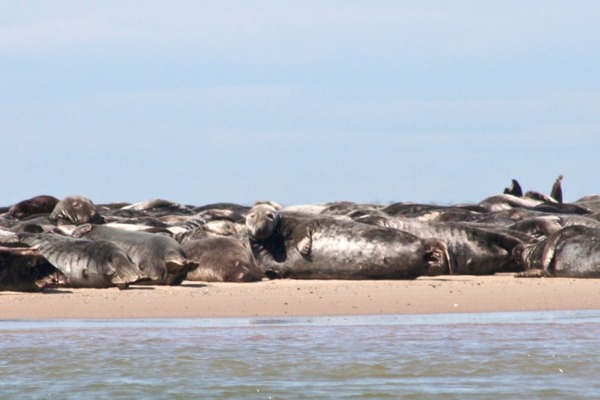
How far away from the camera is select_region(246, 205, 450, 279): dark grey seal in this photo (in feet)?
35.1

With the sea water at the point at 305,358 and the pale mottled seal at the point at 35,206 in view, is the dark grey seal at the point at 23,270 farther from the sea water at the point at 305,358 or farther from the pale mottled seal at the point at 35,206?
the pale mottled seal at the point at 35,206

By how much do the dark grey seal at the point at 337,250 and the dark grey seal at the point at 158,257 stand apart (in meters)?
1.30

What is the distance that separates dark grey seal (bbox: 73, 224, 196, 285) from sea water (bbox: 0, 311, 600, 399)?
7.78 ft

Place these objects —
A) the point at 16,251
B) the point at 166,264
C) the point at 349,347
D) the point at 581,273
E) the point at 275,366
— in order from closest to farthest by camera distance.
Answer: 1. the point at 275,366
2. the point at 349,347
3. the point at 16,251
4. the point at 166,264
5. the point at 581,273

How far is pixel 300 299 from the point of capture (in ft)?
28.2

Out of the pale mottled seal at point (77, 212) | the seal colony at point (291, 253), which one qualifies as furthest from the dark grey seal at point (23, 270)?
the pale mottled seal at point (77, 212)

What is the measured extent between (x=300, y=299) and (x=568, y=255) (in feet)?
10.2

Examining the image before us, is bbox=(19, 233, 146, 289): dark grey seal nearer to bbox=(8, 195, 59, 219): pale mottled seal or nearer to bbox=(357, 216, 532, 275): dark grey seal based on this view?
bbox=(357, 216, 532, 275): dark grey seal

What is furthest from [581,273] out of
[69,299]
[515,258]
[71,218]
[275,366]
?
[71,218]

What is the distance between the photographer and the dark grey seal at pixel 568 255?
10.3 m

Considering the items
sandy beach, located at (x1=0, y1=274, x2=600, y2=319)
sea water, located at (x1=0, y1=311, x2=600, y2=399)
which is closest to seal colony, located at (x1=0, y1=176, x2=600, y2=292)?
sandy beach, located at (x1=0, y1=274, x2=600, y2=319)

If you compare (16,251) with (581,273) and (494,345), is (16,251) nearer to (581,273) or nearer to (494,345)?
(494,345)

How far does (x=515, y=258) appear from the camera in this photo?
11312 mm

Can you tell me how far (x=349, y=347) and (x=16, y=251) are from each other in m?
3.84
